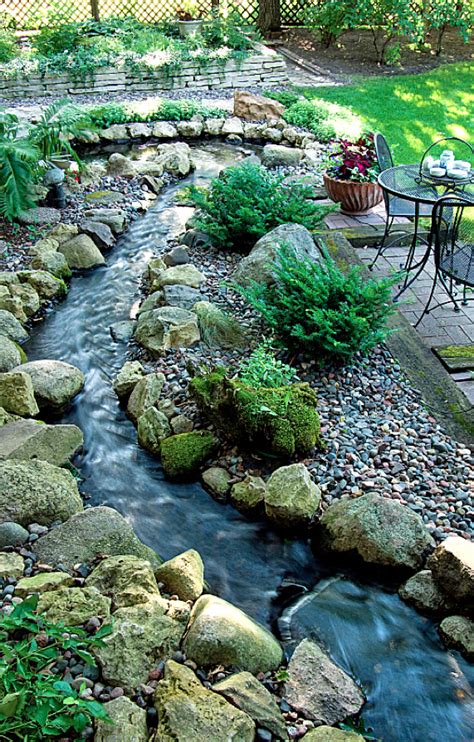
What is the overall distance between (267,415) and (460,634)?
1419 mm

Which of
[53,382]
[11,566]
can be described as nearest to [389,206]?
[53,382]

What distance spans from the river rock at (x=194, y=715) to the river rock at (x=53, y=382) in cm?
239

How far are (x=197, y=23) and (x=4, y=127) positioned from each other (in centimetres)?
697

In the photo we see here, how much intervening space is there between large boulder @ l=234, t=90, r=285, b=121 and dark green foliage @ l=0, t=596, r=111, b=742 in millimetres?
8672

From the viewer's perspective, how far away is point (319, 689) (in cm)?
257

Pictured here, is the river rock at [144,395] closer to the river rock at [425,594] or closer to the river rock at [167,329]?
the river rock at [167,329]

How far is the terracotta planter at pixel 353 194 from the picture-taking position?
6.12 meters

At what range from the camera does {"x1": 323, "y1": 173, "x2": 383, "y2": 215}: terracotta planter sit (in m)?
6.12

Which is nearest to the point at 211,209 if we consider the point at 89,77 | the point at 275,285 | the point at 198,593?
the point at 275,285

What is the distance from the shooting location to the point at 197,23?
12203 millimetres

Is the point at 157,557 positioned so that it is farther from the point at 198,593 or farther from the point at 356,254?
the point at 356,254

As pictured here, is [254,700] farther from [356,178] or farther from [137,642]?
[356,178]

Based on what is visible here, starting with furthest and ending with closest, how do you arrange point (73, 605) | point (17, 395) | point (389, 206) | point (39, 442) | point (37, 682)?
point (389, 206)
point (17, 395)
point (39, 442)
point (73, 605)
point (37, 682)

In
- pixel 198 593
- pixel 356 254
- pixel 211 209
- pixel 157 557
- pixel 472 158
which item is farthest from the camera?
pixel 472 158
